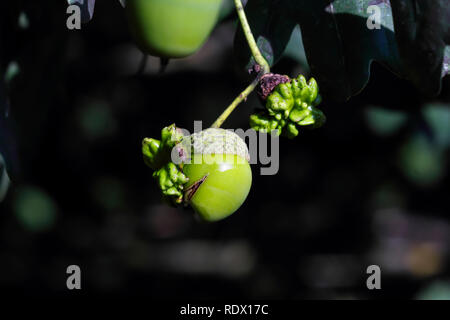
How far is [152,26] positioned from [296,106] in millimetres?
269

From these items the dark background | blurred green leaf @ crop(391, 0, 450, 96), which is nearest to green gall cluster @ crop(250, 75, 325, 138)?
blurred green leaf @ crop(391, 0, 450, 96)

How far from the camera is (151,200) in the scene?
2.65 metres

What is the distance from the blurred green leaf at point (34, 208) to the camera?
2311mm

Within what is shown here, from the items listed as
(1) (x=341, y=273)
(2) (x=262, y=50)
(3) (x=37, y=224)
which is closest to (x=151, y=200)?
(3) (x=37, y=224)

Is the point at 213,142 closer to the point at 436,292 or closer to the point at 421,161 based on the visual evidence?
the point at 421,161

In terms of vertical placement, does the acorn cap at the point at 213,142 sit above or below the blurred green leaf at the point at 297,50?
below

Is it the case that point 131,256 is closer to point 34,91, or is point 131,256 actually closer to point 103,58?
point 103,58

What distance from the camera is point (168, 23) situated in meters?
1.01

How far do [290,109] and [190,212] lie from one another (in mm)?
997

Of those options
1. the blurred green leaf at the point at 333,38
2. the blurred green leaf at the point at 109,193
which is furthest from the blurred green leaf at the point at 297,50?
the blurred green leaf at the point at 109,193

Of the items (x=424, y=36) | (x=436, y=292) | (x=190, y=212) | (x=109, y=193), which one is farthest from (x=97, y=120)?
(x=424, y=36)

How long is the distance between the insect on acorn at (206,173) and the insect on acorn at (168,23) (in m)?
0.15

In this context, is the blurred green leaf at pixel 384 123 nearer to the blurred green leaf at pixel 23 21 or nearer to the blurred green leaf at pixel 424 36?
the blurred green leaf at pixel 424 36

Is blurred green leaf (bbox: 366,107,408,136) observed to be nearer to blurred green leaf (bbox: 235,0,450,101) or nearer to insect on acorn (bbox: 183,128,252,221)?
blurred green leaf (bbox: 235,0,450,101)
